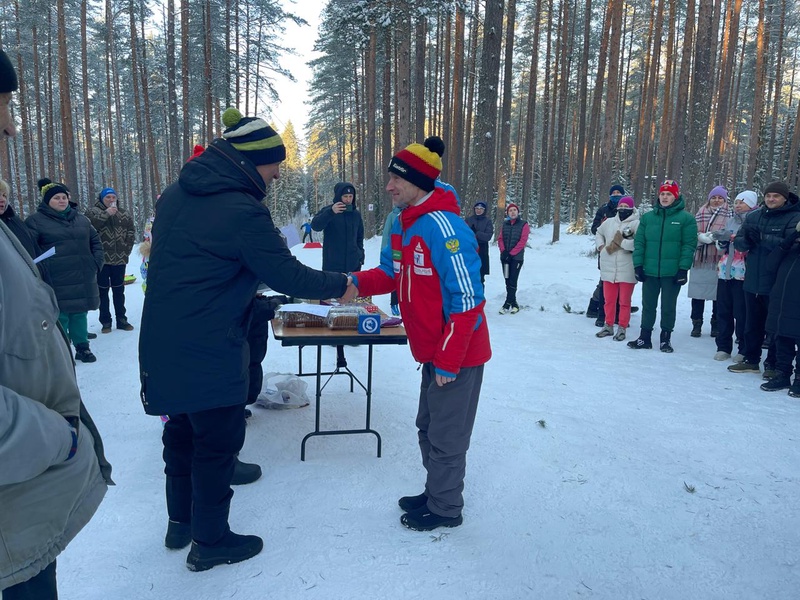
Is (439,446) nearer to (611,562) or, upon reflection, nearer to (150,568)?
(611,562)

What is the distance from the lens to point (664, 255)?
22.8 feet

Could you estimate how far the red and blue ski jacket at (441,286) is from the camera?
9.05 feet

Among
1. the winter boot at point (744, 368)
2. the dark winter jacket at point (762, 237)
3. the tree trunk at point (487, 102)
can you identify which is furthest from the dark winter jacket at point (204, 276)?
the tree trunk at point (487, 102)

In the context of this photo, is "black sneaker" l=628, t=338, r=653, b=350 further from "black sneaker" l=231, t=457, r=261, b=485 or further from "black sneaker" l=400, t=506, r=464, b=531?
"black sneaker" l=231, t=457, r=261, b=485

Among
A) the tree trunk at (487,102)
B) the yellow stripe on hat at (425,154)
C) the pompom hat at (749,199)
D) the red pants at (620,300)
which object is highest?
the tree trunk at (487,102)

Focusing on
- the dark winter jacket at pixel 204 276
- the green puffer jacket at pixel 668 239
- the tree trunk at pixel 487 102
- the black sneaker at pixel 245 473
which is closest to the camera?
the dark winter jacket at pixel 204 276

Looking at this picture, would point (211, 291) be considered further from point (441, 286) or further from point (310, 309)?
point (310, 309)

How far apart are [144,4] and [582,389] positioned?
31.4 meters

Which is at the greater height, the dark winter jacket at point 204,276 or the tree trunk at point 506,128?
the tree trunk at point 506,128

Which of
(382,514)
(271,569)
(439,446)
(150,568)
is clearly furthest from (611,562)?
(150,568)

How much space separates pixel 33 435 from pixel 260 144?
1.70m

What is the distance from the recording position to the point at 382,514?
10.4 feet

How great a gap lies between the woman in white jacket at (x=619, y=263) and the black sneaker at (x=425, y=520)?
5.41 metres

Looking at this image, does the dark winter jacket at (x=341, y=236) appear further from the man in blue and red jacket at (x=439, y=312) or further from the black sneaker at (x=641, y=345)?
the man in blue and red jacket at (x=439, y=312)
